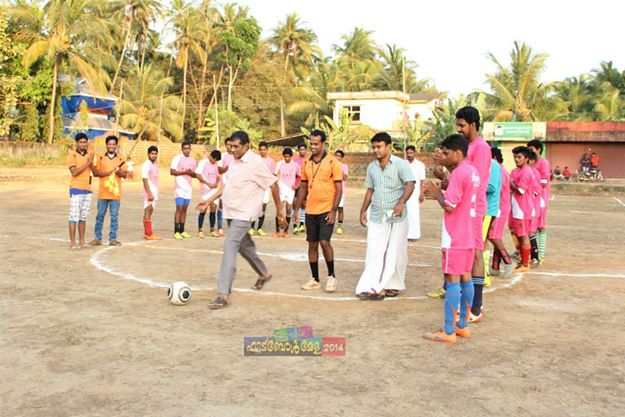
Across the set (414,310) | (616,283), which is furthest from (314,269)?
(616,283)

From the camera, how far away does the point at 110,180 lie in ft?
35.0

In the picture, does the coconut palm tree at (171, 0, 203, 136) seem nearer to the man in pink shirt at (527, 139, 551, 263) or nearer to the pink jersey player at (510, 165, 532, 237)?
the man in pink shirt at (527, 139, 551, 263)

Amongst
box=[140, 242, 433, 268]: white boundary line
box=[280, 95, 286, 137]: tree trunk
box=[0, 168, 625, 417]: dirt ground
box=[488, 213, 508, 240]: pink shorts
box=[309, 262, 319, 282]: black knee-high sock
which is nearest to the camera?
box=[0, 168, 625, 417]: dirt ground

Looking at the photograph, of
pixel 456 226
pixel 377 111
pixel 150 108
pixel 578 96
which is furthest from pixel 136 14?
pixel 456 226

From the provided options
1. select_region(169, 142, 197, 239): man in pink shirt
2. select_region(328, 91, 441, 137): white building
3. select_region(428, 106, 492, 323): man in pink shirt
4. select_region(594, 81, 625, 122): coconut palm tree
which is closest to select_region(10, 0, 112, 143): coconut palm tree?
select_region(328, 91, 441, 137): white building

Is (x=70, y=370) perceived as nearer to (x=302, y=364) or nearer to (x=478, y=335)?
(x=302, y=364)

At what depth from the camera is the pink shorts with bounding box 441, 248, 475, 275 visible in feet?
18.3

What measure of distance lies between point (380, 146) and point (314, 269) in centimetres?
172

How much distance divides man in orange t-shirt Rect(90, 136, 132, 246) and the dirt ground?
81cm

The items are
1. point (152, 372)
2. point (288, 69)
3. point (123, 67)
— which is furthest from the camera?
point (288, 69)

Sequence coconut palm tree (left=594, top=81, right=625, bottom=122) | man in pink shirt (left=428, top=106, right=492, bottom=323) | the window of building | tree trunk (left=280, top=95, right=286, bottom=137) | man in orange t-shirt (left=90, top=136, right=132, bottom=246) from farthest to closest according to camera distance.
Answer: tree trunk (left=280, top=95, right=286, bottom=137) < the window of building < coconut palm tree (left=594, top=81, right=625, bottom=122) < man in orange t-shirt (left=90, top=136, right=132, bottom=246) < man in pink shirt (left=428, top=106, right=492, bottom=323)

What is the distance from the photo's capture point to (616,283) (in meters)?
8.27

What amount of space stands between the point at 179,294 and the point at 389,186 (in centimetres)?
263

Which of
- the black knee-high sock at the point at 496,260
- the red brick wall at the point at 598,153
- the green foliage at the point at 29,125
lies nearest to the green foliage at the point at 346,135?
the red brick wall at the point at 598,153
